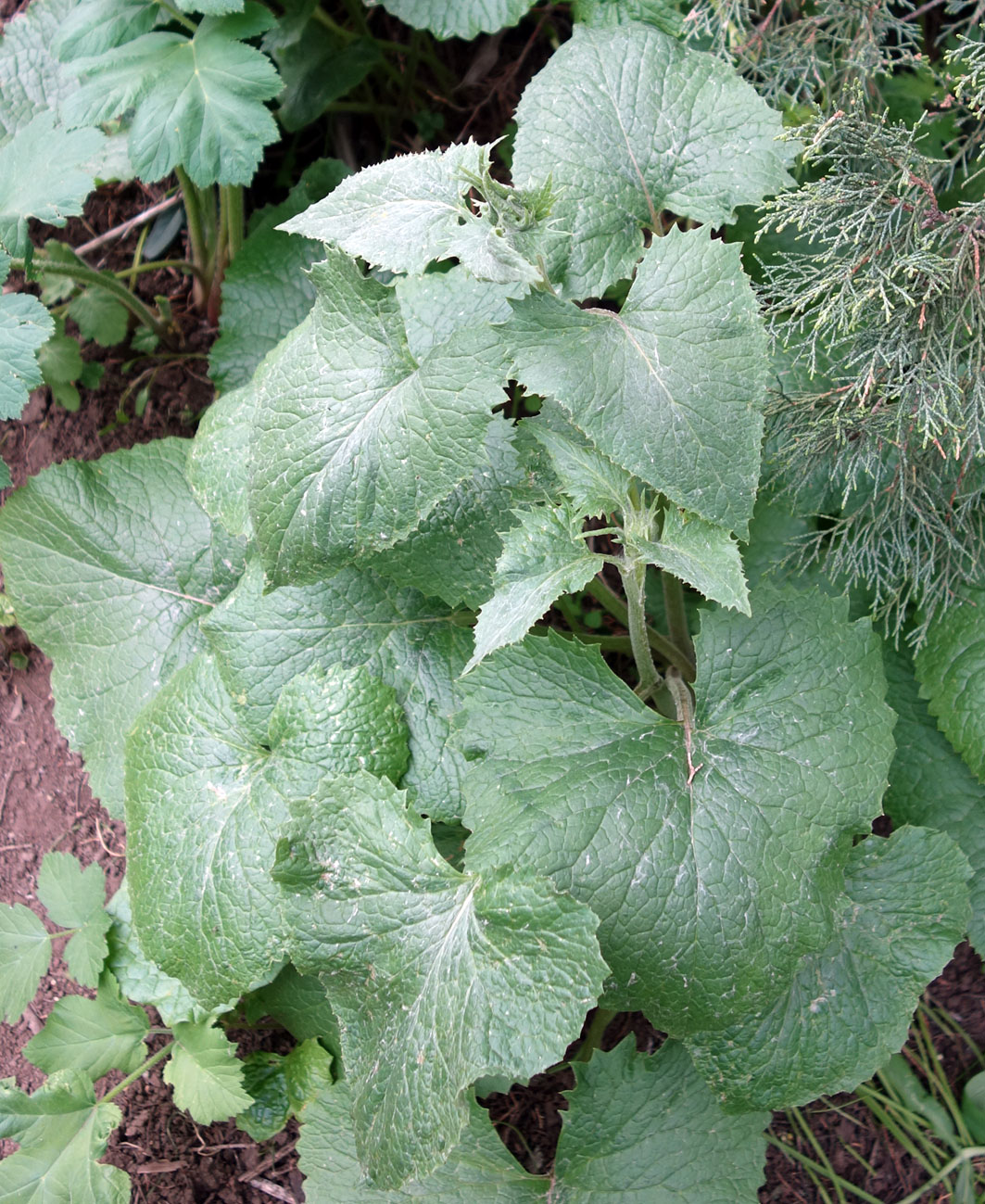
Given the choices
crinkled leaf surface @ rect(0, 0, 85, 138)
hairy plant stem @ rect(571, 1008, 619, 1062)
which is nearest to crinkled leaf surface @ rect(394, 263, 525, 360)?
crinkled leaf surface @ rect(0, 0, 85, 138)

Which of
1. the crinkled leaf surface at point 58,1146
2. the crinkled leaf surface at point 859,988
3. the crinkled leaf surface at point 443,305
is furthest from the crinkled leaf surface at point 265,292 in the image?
the crinkled leaf surface at point 859,988

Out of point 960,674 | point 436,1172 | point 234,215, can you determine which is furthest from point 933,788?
point 234,215

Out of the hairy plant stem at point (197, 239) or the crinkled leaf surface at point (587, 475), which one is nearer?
the crinkled leaf surface at point (587, 475)

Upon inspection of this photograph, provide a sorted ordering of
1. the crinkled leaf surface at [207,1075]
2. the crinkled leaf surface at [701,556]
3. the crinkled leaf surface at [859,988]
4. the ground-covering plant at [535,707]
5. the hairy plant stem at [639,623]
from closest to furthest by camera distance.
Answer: the crinkled leaf surface at [701,556]
the ground-covering plant at [535,707]
the hairy plant stem at [639,623]
the crinkled leaf surface at [859,988]
the crinkled leaf surface at [207,1075]

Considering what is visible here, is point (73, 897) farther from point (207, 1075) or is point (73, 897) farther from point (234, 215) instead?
point (234, 215)

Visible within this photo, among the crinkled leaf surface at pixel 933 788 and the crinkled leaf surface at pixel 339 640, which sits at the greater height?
the crinkled leaf surface at pixel 339 640

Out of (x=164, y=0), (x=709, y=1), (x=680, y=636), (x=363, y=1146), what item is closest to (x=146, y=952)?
(x=363, y=1146)

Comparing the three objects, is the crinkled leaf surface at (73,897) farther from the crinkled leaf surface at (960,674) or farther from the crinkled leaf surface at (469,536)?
the crinkled leaf surface at (960,674)

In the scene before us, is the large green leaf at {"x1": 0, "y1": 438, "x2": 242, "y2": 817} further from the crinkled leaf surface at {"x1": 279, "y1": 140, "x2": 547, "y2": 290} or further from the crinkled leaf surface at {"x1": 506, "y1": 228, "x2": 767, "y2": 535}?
the crinkled leaf surface at {"x1": 506, "y1": 228, "x2": 767, "y2": 535}

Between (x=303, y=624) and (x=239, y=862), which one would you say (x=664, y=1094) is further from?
(x=303, y=624)
